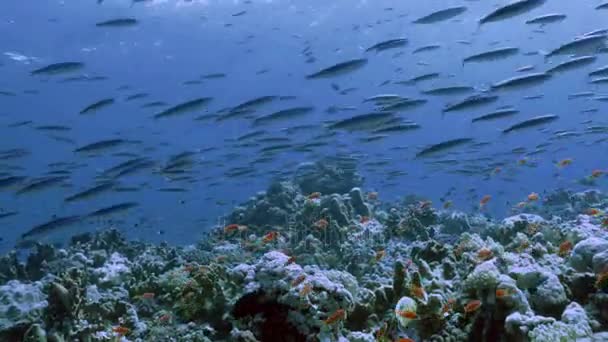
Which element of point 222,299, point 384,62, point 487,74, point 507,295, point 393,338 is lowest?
point 487,74

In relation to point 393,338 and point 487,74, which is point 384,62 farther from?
point 393,338

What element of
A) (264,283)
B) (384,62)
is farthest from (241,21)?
(264,283)

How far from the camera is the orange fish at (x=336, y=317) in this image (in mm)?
4802

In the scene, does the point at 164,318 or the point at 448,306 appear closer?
the point at 448,306

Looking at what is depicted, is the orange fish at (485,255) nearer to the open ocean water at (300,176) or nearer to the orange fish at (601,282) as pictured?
the open ocean water at (300,176)

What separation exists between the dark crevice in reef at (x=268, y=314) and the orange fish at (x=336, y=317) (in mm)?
313

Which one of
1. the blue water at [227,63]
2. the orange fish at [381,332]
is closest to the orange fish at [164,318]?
the orange fish at [381,332]

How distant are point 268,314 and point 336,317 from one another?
78 centimetres

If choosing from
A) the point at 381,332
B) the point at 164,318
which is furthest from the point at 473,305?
the point at 164,318

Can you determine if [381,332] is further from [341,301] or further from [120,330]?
[120,330]

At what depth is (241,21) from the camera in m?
30.2

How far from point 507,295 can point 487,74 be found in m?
45.8

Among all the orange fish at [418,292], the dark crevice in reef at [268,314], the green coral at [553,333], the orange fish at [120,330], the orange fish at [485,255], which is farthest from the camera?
the orange fish at [485,255]

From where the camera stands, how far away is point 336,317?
15.8 feet
